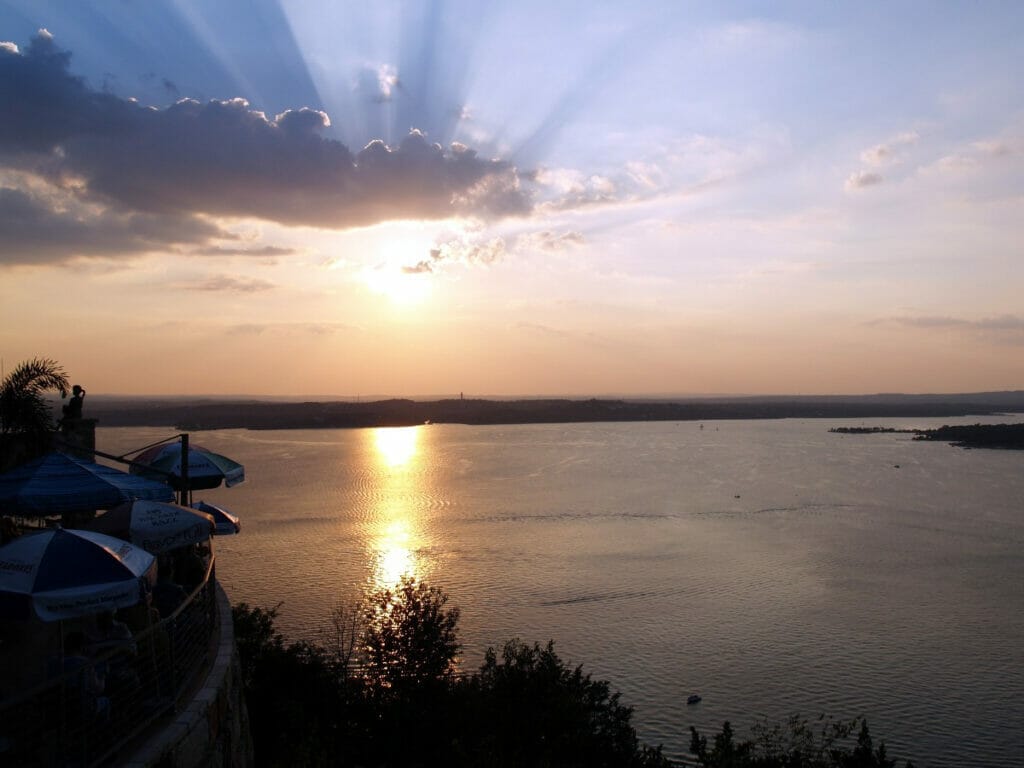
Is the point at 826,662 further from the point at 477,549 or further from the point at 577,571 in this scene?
the point at 477,549

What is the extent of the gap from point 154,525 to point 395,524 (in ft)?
138

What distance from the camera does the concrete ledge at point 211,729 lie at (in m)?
7.02

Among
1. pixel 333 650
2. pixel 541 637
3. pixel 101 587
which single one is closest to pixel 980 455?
pixel 541 637

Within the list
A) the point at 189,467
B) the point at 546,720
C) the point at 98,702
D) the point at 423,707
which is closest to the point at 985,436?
the point at 546,720

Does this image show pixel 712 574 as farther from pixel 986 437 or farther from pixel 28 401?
pixel 986 437

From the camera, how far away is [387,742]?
1608 cm

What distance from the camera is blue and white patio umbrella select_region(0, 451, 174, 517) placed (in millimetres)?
9945

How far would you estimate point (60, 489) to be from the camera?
1032cm

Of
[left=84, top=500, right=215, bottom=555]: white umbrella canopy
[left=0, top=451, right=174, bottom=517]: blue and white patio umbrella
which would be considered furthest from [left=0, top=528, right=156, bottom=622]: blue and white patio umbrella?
[left=0, top=451, right=174, bottom=517]: blue and white patio umbrella

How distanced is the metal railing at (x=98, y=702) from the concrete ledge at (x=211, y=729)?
175 millimetres

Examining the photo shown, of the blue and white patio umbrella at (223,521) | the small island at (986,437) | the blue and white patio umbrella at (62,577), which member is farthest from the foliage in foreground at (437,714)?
the small island at (986,437)

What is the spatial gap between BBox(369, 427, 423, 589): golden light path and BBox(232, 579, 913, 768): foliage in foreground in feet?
48.7

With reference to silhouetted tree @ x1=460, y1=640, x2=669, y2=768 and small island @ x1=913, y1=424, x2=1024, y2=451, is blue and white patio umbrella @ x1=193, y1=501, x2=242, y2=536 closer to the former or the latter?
silhouetted tree @ x1=460, y1=640, x2=669, y2=768

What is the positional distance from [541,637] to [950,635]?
14368 millimetres
